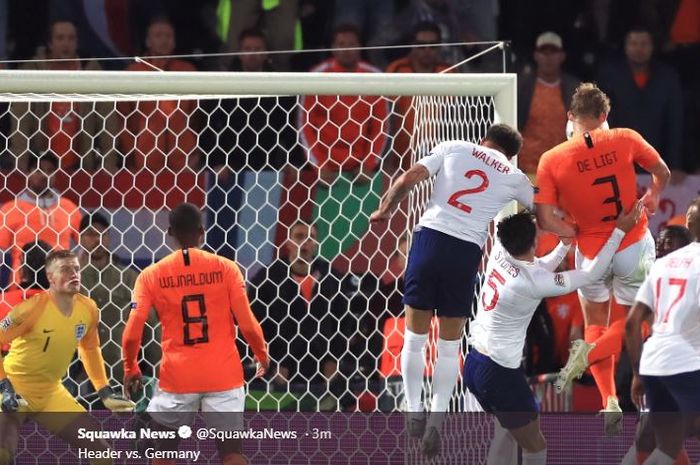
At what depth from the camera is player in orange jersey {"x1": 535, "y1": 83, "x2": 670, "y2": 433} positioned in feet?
27.8

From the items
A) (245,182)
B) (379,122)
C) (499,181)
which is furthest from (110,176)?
(499,181)

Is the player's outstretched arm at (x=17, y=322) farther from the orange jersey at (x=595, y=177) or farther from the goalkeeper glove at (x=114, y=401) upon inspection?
the orange jersey at (x=595, y=177)

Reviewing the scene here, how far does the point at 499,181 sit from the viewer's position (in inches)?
328

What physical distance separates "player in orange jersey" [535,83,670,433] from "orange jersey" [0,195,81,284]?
2.90 meters

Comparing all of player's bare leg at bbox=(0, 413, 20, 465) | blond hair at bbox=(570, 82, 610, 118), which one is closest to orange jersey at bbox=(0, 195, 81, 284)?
player's bare leg at bbox=(0, 413, 20, 465)

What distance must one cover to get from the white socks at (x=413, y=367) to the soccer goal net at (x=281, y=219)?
3.22ft

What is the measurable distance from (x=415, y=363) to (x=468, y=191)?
832mm

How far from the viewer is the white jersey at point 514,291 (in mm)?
8398

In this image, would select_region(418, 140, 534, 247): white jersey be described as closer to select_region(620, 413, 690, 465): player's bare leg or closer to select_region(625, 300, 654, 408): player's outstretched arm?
select_region(625, 300, 654, 408): player's outstretched arm

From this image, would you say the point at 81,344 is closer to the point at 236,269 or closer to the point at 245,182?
the point at 236,269

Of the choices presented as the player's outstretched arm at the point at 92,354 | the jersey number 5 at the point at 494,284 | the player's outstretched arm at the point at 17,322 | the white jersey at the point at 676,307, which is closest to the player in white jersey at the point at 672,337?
the white jersey at the point at 676,307

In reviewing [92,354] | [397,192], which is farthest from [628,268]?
[92,354]

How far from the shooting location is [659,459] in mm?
7781
